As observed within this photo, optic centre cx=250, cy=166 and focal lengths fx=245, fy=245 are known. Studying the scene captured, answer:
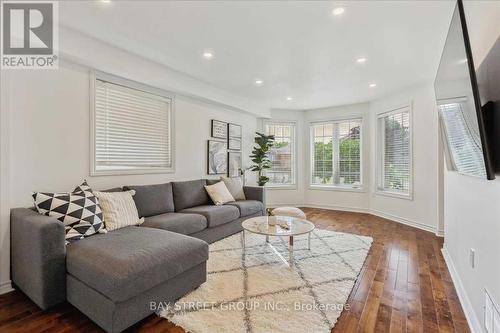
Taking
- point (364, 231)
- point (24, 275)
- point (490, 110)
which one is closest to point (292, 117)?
point (364, 231)

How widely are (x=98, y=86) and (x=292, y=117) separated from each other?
14.6ft

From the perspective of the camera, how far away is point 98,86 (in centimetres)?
294

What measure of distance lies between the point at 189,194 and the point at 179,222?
0.87 metres

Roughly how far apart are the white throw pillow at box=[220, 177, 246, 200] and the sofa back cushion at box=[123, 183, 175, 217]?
3.73 feet

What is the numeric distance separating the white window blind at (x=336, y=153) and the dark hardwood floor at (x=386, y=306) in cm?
286

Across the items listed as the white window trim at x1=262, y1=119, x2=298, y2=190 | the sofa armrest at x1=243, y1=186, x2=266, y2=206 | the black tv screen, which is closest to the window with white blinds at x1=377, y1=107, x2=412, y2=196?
the white window trim at x1=262, y1=119, x2=298, y2=190

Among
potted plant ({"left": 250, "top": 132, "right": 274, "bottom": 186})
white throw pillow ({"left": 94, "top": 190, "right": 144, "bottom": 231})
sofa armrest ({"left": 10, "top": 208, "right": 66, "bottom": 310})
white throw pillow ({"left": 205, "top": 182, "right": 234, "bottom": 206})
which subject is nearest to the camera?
sofa armrest ({"left": 10, "top": 208, "right": 66, "bottom": 310})

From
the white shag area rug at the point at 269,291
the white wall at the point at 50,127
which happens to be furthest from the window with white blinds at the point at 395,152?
the white wall at the point at 50,127

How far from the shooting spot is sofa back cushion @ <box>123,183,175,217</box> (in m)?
2.98

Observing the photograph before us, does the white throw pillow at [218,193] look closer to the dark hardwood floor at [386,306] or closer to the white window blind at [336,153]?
the dark hardwood floor at [386,306]

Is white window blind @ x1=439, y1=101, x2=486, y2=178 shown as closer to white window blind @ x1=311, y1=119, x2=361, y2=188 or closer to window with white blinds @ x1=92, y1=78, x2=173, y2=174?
window with white blinds @ x1=92, y1=78, x2=173, y2=174

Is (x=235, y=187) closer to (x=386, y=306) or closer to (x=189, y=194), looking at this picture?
(x=189, y=194)

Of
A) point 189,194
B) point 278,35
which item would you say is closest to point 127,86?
point 189,194

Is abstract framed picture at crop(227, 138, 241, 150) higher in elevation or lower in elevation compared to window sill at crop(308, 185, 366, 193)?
higher
